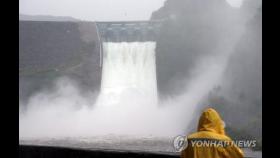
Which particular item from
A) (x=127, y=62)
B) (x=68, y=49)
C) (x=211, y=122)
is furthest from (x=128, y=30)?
Result: (x=211, y=122)

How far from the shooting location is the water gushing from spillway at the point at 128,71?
26266 millimetres

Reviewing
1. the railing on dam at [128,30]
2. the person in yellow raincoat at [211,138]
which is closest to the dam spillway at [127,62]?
the railing on dam at [128,30]

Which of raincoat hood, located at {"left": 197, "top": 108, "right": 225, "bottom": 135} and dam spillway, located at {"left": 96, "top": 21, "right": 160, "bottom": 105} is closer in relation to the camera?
raincoat hood, located at {"left": 197, "top": 108, "right": 225, "bottom": 135}

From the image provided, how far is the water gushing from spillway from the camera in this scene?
26.3 meters

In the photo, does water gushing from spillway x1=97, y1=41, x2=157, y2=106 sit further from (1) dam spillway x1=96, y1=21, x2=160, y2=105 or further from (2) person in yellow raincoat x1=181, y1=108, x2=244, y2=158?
(2) person in yellow raincoat x1=181, y1=108, x2=244, y2=158

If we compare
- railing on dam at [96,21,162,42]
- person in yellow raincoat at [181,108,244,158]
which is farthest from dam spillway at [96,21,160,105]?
person in yellow raincoat at [181,108,244,158]

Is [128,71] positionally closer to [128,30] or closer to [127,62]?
[127,62]

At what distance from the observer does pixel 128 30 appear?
25.8 m

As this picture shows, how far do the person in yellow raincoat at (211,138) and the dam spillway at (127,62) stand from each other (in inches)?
905

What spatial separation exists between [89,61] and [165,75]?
194 inches

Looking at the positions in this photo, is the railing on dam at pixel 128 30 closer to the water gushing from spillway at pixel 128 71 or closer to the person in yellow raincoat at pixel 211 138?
the water gushing from spillway at pixel 128 71

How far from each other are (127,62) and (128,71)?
0.58 m
